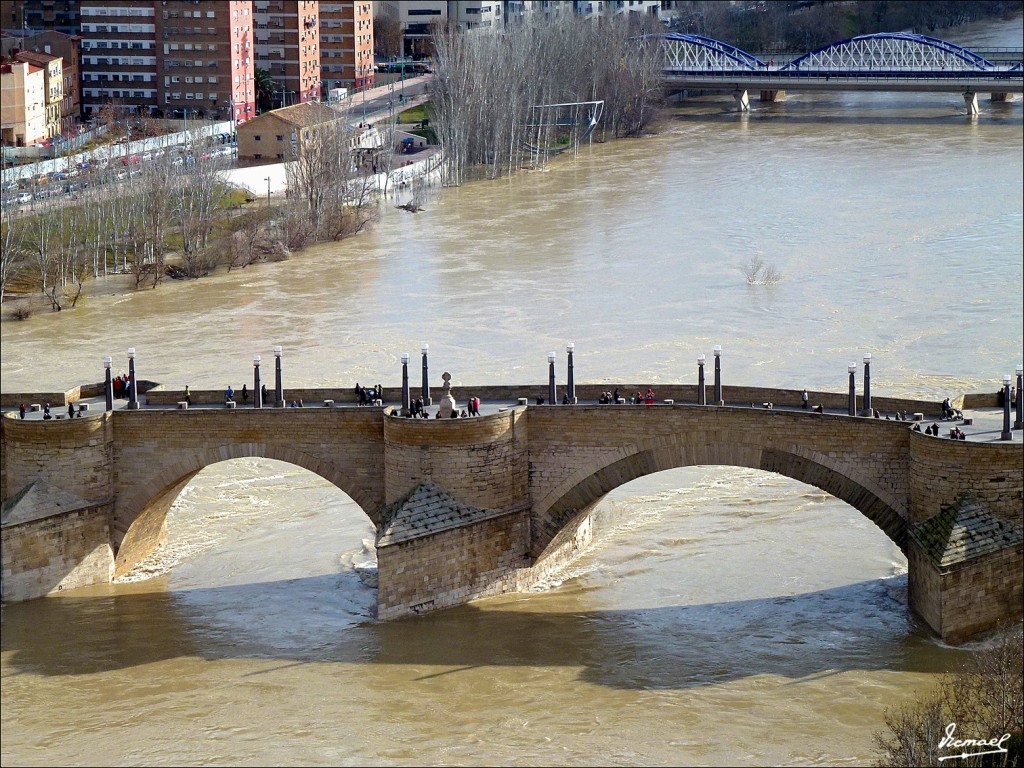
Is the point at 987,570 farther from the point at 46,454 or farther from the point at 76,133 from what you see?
the point at 76,133

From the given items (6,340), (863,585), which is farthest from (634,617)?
(6,340)

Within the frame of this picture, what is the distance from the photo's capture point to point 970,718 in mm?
20297

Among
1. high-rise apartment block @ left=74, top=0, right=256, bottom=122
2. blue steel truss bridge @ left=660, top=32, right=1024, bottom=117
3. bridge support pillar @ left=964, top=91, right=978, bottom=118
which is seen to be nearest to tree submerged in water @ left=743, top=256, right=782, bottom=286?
high-rise apartment block @ left=74, top=0, right=256, bottom=122

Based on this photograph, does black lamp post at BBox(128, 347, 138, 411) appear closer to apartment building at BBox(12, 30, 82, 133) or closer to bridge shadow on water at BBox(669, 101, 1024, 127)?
apartment building at BBox(12, 30, 82, 133)

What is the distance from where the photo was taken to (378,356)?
4025 centimetres

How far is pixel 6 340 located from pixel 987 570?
26.3 meters

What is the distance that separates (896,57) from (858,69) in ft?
10.4

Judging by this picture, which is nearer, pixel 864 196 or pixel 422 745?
pixel 422 745

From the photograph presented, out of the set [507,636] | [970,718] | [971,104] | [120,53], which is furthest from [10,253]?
[971,104]

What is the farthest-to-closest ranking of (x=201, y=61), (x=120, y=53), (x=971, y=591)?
(x=120, y=53), (x=201, y=61), (x=971, y=591)

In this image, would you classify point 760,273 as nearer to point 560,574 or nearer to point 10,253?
point 10,253

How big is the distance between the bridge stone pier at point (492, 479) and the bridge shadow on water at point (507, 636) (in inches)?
21.2

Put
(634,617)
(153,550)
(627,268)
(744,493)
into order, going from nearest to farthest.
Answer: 1. (634,617)
2. (153,550)
3. (744,493)
4. (627,268)

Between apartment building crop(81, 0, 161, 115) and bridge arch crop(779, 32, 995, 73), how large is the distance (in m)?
26.6
